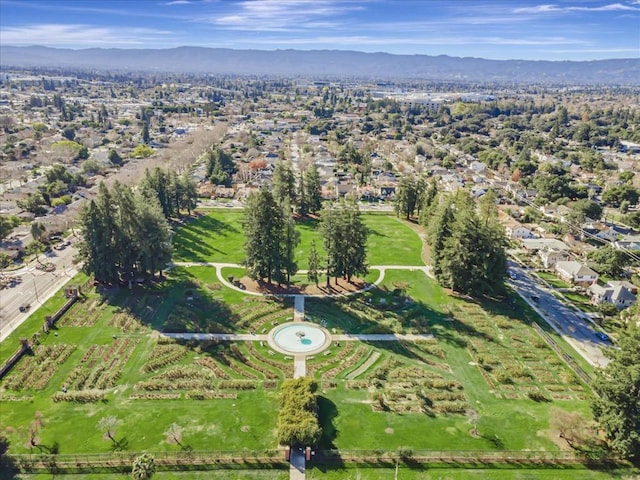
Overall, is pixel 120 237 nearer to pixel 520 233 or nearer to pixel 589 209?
pixel 520 233

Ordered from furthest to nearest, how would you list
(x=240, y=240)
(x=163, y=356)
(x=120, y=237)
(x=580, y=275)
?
(x=240, y=240)
(x=580, y=275)
(x=120, y=237)
(x=163, y=356)

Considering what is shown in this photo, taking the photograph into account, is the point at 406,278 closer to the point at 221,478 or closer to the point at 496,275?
the point at 496,275

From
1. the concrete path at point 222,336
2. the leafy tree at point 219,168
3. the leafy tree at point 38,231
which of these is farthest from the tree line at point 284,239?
the leafy tree at point 219,168

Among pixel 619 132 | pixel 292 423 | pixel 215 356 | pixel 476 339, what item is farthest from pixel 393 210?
pixel 619 132

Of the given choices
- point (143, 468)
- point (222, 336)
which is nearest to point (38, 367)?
point (222, 336)

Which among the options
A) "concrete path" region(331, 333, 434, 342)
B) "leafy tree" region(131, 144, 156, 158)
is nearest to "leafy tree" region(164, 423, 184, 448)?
"concrete path" region(331, 333, 434, 342)

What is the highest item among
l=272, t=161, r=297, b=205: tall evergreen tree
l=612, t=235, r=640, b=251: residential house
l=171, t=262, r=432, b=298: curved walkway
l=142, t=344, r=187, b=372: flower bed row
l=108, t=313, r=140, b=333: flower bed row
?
l=272, t=161, r=297, b=205: tall evergreen tree

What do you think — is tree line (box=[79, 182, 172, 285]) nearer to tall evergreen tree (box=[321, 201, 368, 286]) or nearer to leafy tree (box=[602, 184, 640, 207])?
tall evergreen tree (box=[321, 201, 368, 286])
